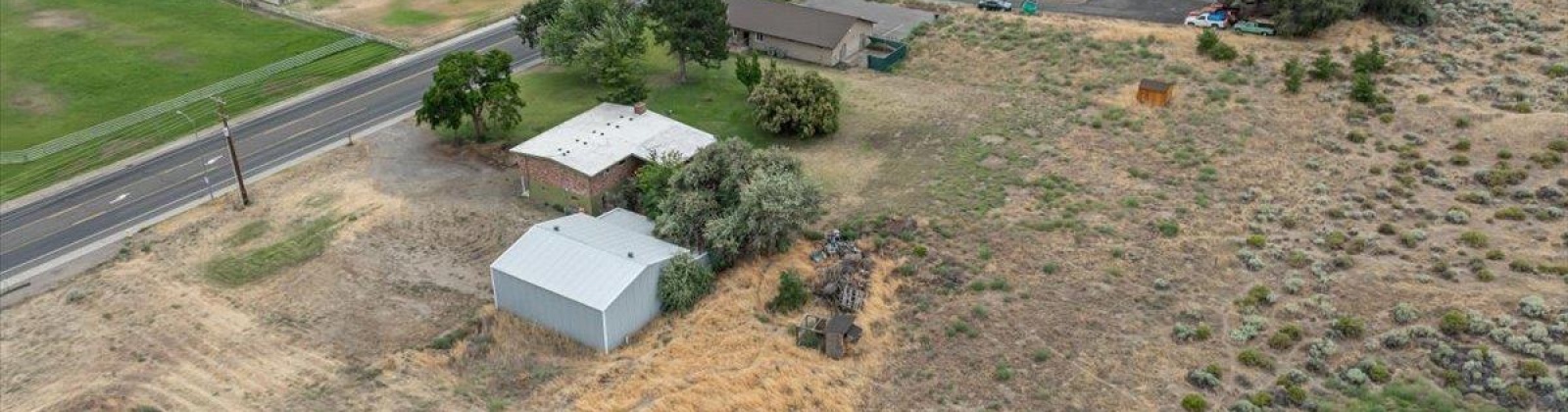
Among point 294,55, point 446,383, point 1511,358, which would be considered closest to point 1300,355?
point 1511,358

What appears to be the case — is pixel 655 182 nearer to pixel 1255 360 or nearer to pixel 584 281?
pixel 584 281

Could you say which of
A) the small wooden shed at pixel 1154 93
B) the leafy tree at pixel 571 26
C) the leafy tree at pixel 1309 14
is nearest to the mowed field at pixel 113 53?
the leafy tree at pixel 571 26

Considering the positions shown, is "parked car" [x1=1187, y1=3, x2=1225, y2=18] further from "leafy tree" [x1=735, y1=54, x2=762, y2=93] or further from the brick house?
the brick house

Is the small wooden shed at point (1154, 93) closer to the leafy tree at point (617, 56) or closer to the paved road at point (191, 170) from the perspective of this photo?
the leafy tree at point (617, 56)

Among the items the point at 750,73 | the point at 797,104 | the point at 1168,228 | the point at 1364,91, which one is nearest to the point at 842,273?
the point at 1168,228

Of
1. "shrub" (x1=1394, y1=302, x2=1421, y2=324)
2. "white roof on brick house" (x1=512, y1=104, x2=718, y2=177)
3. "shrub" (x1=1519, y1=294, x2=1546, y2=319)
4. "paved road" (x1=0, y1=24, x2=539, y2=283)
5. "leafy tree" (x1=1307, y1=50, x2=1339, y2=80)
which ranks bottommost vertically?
"paved road" (x1=0, y1=24, x2=539, y2=283)

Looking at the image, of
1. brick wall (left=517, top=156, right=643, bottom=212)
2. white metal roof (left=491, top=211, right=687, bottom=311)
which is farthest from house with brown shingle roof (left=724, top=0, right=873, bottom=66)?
white metal roof (left=491, top=211, right=687, bottom=311)
